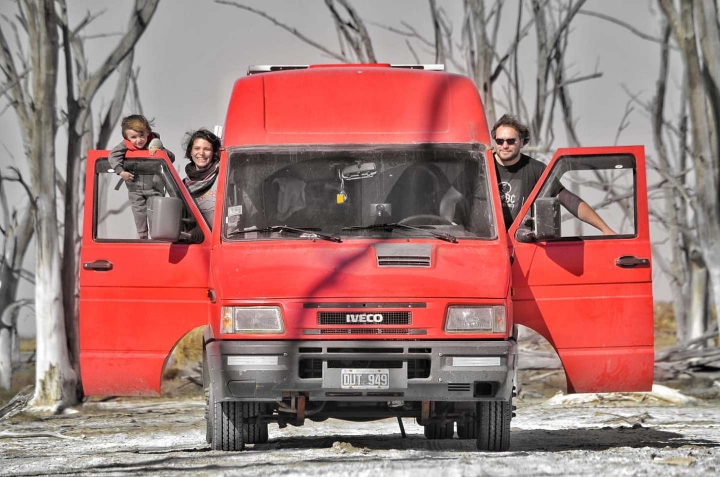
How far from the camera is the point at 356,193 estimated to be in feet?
30.8

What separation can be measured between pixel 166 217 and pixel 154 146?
918mm

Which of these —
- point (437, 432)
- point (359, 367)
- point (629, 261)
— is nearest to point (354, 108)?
point (359, 367)

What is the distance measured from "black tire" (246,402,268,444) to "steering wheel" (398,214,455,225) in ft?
5.31

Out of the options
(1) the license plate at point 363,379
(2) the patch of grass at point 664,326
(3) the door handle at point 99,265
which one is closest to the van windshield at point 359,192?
(1) the license plate at point 363,379

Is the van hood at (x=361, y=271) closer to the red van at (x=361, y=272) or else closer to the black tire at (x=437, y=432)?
the red van at (x=361, y=272)

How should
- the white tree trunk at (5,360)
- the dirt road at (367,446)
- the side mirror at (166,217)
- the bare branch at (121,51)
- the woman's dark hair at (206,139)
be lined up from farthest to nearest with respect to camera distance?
the white tree trunk at (5,360) → the bare branch at (121,51) → the woman's dark hair at (206,139) → the side mirror at (166,217) → the dirt road at (367,446)

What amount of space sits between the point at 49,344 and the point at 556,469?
38.3ft

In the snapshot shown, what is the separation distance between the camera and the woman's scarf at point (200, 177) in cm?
1053

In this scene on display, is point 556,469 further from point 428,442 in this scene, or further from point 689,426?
point 689,426

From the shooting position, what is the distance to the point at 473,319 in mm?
8820

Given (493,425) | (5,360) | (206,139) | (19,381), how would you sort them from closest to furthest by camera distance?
(493,425) → (206,139) → (5,360) → (19,381)

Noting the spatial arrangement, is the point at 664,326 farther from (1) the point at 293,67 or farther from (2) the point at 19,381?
(1) the point at 293,67

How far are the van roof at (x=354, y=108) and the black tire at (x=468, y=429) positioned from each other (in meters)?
2.00

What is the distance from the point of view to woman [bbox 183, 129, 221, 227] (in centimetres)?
1052
